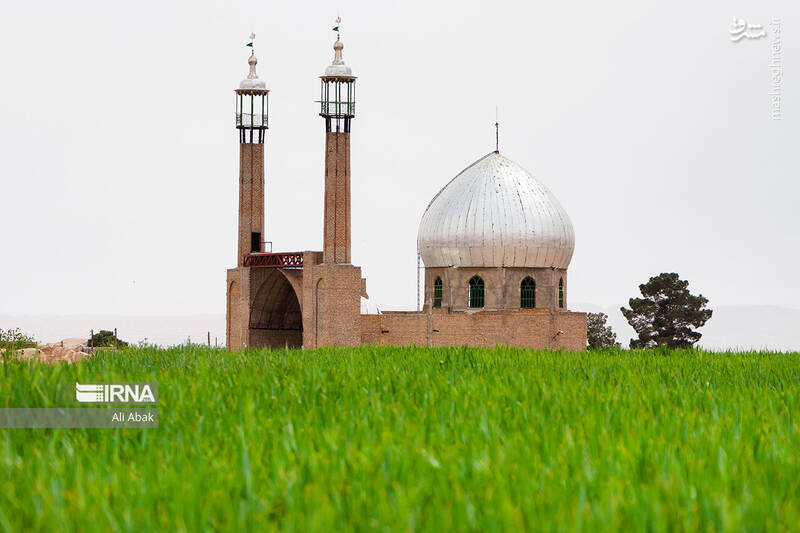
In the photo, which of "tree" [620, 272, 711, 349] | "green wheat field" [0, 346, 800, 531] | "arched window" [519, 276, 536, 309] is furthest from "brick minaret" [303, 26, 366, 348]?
"green wheat field" [0, 346, 800, 531]

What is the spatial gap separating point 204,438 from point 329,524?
10.00ft

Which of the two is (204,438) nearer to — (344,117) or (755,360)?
(755,360)

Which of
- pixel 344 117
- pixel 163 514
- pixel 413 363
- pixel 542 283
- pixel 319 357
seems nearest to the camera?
pixel 163 514

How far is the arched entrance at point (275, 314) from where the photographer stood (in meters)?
45.9

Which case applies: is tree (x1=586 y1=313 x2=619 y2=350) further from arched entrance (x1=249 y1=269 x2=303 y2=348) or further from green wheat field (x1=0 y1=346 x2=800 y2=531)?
green wheat field (x1=0 y1=346 x2=800 y2=531)

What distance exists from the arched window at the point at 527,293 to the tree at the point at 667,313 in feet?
39.9

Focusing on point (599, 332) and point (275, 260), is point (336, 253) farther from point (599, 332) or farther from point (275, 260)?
point (599, 332)

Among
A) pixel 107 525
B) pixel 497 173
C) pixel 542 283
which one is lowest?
pixel 107 525

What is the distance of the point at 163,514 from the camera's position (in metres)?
5.25

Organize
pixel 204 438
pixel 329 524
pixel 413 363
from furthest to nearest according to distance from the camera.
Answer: pixel 413 363
pixel 204 438
pixel 329 524

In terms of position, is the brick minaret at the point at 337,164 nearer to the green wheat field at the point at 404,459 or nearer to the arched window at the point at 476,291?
the arched window at the point at 476,291

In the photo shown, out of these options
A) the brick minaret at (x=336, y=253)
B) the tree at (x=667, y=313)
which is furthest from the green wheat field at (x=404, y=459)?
the tree at (x=667, y=313)

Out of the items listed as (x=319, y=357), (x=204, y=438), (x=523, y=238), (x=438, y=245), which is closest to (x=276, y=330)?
(x=438, y=245)

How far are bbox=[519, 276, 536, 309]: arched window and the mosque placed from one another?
0.04m
